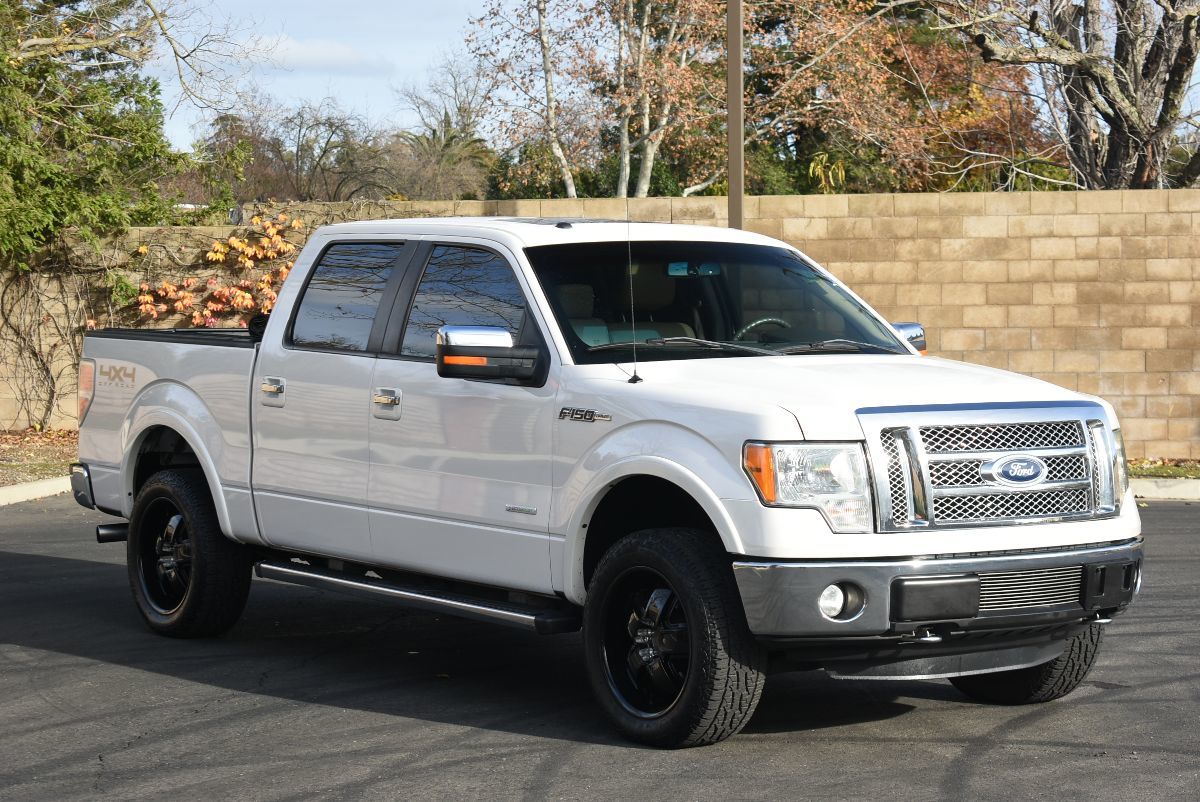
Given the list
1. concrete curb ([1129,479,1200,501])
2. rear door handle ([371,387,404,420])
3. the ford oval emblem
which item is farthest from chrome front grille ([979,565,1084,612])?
concrete curb ([1129,479,1200,501])

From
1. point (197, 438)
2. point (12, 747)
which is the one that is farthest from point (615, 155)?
point (12, 747)

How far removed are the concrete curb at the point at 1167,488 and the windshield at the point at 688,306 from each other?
8.08m

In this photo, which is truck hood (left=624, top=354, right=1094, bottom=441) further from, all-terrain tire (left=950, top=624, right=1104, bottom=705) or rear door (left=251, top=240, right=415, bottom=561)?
rear door (left=251, top=240, right=415, bottom=561)

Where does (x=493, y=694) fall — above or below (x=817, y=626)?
below

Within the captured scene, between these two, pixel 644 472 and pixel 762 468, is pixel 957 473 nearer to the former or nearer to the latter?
pixel 762 468

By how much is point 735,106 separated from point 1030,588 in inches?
431

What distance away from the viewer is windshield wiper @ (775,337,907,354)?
6863 mm

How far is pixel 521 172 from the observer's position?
33.3m

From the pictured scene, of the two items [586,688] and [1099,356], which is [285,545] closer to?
[586,688]

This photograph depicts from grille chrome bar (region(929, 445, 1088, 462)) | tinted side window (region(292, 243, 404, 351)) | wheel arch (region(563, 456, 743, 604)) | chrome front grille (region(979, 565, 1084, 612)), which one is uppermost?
tinted side window (region(292, 243, 404, 351))

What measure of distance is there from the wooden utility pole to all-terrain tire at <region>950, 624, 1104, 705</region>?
9.08m

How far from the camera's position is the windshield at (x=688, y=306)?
6.77 meters

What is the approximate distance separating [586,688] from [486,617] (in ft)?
2.76

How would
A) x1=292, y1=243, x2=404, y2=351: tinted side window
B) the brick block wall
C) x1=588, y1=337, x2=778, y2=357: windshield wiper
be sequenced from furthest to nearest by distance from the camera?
the brick block wall < x1=292, y1=243, x2=404, y2=351: tinted side window < x1=588, y1=337, x2=778, y2=357: windshield wiper
